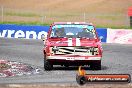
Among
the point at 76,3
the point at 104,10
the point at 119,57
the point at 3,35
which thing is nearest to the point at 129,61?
the point at 119,57

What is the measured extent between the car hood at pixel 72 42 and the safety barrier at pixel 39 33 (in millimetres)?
16009

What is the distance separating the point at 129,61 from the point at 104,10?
54.6 metres

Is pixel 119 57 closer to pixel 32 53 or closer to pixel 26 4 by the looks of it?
pixel 32 53

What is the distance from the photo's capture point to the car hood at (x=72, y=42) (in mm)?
18938

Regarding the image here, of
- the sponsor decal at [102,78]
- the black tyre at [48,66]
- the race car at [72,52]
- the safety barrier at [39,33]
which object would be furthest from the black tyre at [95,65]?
the safety barrier at [39,33]

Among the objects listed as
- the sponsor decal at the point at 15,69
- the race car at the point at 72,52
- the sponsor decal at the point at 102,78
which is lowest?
the sponsor decal at the point at 15,69

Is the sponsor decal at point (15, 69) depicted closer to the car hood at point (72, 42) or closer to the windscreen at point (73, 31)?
the car hood at point (72, 42)

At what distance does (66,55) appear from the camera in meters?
18.9

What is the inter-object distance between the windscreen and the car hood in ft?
1.38

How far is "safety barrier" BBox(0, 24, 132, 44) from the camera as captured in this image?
116 feet

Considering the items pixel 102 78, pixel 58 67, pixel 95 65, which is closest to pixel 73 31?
pixel 95 65

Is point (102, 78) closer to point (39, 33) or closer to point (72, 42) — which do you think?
point (72, 42)

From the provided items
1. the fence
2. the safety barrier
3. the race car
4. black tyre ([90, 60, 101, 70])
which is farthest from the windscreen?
the fence

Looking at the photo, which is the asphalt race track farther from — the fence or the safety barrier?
the fence
